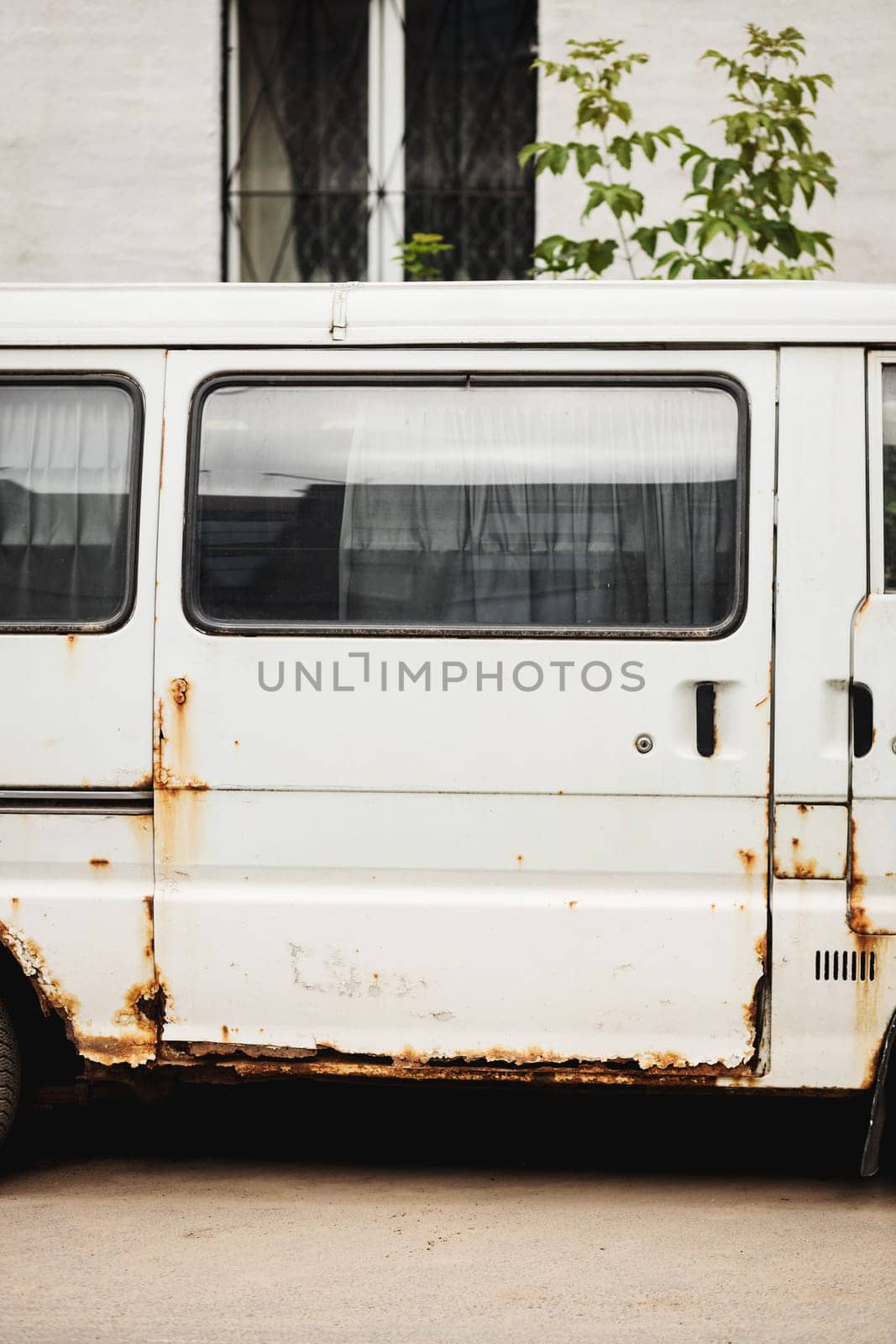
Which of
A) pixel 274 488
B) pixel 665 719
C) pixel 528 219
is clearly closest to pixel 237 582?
pixel 274 488

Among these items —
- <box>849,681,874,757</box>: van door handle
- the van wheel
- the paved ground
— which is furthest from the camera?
the van wheel

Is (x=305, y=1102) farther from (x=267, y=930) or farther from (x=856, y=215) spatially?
(x=856, y=215)

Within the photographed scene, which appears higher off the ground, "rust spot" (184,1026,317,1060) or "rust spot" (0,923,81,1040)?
"rust spot" (0,923,81,1040)

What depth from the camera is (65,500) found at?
12.9 feet

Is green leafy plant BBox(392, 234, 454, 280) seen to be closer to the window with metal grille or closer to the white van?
the window with metal grille

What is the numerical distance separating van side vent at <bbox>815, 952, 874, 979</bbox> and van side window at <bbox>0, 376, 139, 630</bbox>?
2.19 m

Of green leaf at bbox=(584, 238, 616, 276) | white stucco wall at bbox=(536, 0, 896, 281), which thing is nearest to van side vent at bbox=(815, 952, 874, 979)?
green leaf at bbox=(584, 238, 616, 276)

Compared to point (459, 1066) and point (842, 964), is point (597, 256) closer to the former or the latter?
point (842, 964)

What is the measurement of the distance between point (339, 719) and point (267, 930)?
24.7 inches

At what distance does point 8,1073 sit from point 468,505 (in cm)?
211

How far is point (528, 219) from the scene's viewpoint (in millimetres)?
8305

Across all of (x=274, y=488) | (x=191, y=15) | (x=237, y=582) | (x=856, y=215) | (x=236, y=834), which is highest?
(x=191, y=15)

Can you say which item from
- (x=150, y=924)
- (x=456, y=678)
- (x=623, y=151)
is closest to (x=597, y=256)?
(x=623, y=151)

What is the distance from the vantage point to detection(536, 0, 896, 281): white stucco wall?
7781 millimetres
